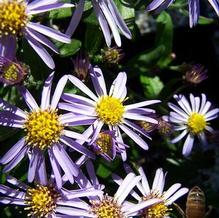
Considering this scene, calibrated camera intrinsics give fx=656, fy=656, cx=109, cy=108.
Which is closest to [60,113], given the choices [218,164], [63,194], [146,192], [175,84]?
[63,194]

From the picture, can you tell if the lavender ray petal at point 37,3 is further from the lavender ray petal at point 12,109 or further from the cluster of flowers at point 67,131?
the lavender ray petal at point 12,109

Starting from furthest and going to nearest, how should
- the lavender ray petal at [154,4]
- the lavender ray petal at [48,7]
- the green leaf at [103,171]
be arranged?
the green leaf at [103,171], the lavender ray petal at [154,4], the lavender ray petal at [48,7]

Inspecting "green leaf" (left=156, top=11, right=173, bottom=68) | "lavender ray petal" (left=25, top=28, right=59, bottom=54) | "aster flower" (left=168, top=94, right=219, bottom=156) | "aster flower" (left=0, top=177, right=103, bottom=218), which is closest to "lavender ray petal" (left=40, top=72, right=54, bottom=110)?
"lavender ray petal" (left=25, top=28, right=59, bottom=54)

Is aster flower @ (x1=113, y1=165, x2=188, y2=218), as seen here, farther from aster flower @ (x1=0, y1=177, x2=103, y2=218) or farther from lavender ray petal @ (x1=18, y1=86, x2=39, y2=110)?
lavender ray petal @ (x1=18, y1=86, x2=39, y2=110)

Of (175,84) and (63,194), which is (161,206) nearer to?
(63,194)

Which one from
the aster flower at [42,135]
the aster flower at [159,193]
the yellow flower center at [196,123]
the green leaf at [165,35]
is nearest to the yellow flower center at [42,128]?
the aster flower at [42,135]

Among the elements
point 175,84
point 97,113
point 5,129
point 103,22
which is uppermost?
point 175,84
